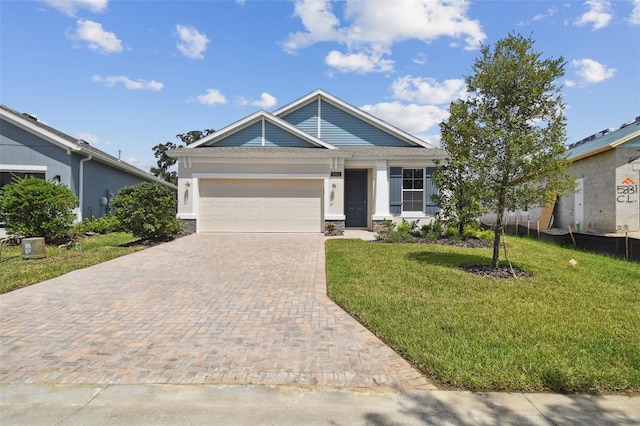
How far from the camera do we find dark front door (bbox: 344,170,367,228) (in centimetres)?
1656

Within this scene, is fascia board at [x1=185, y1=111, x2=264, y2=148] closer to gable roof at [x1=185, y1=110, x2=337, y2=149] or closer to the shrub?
gable roof at [x1=185, y1=110, x2=337, y2=149]

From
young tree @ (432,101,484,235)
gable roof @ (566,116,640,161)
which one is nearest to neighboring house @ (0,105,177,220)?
young tree @ (432,101,484,235)

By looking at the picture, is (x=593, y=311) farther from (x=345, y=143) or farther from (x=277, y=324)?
(x=345, y=143)

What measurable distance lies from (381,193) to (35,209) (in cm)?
1249

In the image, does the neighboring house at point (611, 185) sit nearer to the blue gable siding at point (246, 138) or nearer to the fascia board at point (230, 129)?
the blue gable siding at point (246, 138)

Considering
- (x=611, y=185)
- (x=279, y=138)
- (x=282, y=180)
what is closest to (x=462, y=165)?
(x=282, y=180)

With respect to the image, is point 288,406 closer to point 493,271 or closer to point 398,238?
point 493,271

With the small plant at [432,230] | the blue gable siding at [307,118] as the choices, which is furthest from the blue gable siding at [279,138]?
the small plant at [432,230]

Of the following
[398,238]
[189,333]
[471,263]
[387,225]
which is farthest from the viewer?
[387,225]

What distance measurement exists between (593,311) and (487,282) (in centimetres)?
186

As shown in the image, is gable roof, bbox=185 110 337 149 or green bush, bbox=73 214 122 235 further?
gable roof, bbox=185 110 337 149

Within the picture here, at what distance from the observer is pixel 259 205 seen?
15.2m

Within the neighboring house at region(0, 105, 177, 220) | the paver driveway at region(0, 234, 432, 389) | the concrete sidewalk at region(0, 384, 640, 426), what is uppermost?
the neighboring house at region(0, 105, 177, 220)

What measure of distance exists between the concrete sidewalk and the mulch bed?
15.2ft
